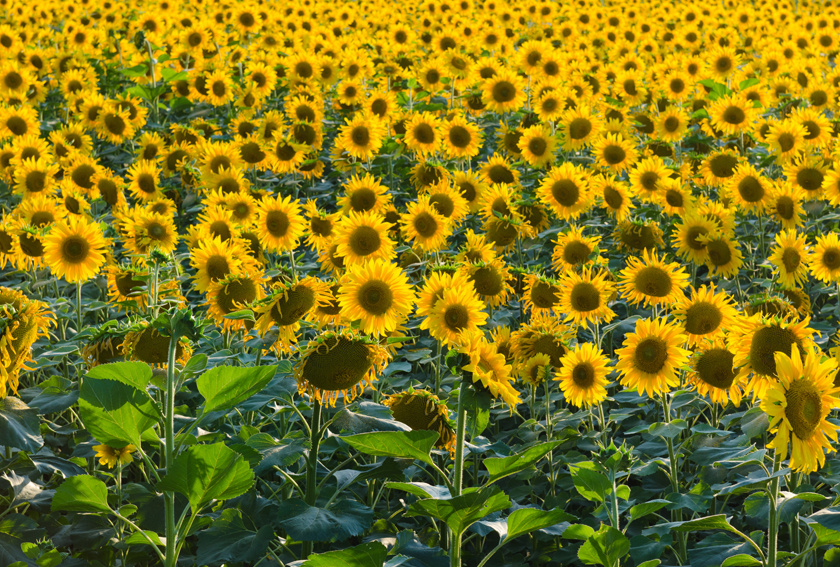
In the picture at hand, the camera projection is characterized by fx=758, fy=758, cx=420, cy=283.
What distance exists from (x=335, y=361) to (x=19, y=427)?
0.96 metres

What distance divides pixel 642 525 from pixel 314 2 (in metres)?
11.7

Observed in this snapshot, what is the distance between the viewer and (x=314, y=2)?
42.5ft

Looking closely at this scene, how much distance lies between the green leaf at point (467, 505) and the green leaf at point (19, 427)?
120 cm

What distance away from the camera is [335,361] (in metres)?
2.38

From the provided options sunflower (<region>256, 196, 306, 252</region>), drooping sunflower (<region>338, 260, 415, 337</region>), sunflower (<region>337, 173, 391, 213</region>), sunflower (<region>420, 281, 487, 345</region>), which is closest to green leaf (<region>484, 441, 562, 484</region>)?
sunflower (<region>420, 281, 487, 345</region>)

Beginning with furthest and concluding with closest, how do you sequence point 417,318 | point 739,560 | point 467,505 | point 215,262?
point 417,318 < point 215,262 < point 739,560 < point 467,505

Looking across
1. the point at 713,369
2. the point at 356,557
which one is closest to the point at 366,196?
the point at 713,369

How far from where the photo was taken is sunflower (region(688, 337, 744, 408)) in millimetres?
2971

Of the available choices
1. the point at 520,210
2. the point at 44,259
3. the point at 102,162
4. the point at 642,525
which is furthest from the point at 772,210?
the point at 102,162

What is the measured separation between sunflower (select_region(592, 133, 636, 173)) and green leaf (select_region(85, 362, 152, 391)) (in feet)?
16.1

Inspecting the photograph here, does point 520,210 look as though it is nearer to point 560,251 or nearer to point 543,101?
point 560,251

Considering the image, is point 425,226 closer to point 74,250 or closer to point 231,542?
point 74,250

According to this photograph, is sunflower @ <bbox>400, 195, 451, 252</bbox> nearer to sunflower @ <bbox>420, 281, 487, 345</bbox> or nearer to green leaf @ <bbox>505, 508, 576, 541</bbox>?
sunflower @ <bbox>420, 281, 487, 345</bbox>

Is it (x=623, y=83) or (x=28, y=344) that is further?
(x=623, y=83)
